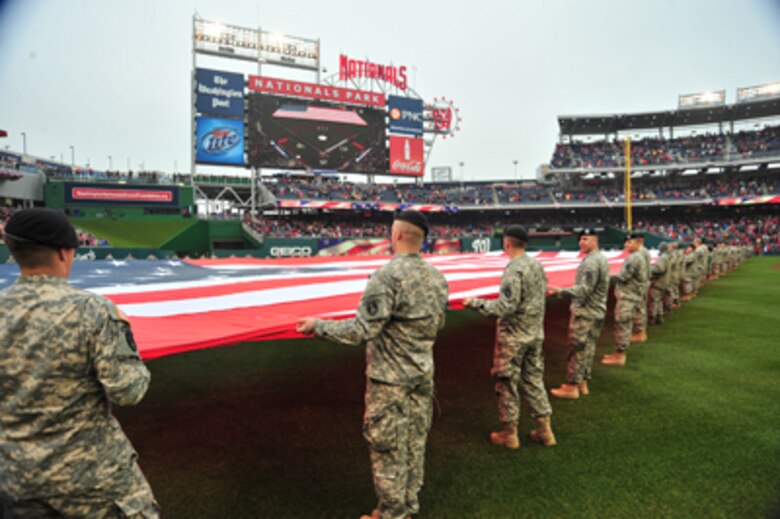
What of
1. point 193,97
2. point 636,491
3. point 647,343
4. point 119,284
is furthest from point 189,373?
point 193,97

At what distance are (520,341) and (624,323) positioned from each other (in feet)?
10.0

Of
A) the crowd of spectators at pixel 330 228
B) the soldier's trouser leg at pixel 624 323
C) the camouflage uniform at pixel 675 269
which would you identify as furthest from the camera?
the crowd of spectators at pixel 330 228

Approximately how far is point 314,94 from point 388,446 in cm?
3090

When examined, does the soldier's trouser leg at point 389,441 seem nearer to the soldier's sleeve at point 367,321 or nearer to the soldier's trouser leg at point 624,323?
the soldier's sleeve at point 367,321

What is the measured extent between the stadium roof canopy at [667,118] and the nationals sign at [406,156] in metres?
15.8

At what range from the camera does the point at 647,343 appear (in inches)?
253

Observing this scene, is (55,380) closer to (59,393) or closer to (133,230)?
(59,393)

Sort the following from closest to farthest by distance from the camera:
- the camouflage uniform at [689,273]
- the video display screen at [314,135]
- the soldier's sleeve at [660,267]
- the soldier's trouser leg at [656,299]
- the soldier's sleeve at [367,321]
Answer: the soldier's sleeve at [367,321], the soldier's sleeve at [660,267], the soldier's trouser leg at [656,299], the camouflage uniform at [689,273], the video display screen at [314,135]

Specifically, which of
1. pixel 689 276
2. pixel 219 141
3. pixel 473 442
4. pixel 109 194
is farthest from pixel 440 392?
pixel 109 194

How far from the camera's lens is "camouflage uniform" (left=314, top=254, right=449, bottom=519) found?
207cm

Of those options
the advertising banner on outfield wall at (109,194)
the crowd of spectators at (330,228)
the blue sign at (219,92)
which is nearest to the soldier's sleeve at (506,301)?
the crowd of spectators at (330,228)

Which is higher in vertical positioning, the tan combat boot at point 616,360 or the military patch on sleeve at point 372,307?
the military patch on sleeve at point 372,307

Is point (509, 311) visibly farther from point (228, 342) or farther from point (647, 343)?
point (647, 343)

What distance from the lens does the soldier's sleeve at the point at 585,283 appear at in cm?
389
